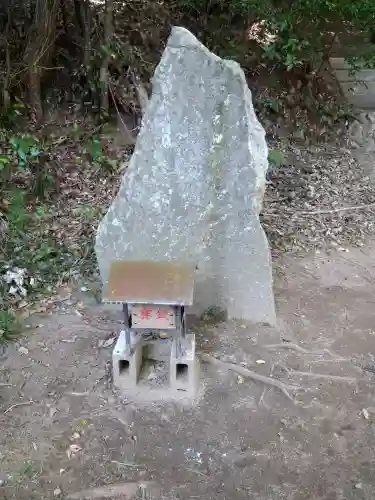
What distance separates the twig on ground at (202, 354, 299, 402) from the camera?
3349mm

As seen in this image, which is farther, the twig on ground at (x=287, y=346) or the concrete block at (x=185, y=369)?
the twig on ground at (x=287, y=346)

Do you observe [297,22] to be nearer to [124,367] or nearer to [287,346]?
[287,346]

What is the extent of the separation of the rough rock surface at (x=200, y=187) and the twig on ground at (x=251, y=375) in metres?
0.45

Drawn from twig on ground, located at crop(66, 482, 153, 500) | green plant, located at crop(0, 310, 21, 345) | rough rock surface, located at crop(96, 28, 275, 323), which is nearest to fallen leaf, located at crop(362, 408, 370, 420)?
rough rock surface, located at crop(96, 28, 275, 323)

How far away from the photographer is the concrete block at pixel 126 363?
322 centimetres

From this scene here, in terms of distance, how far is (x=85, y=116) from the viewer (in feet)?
20.5

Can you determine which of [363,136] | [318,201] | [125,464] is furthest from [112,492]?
[363,136]

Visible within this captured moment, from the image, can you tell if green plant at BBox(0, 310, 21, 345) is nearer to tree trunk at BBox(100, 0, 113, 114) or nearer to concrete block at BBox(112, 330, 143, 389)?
concrete block at BBox(112, 330, 143, 389)

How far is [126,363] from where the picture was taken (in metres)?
3.32

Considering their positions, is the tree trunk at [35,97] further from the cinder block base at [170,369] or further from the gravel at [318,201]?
the cinder block base at [170,369]

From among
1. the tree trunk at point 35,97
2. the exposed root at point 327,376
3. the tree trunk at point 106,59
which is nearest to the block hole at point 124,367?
the exposed root at point 327,376

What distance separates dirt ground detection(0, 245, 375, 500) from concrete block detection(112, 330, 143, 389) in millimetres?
86

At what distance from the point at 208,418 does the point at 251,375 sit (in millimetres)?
409

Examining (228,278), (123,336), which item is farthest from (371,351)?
(123,336)
